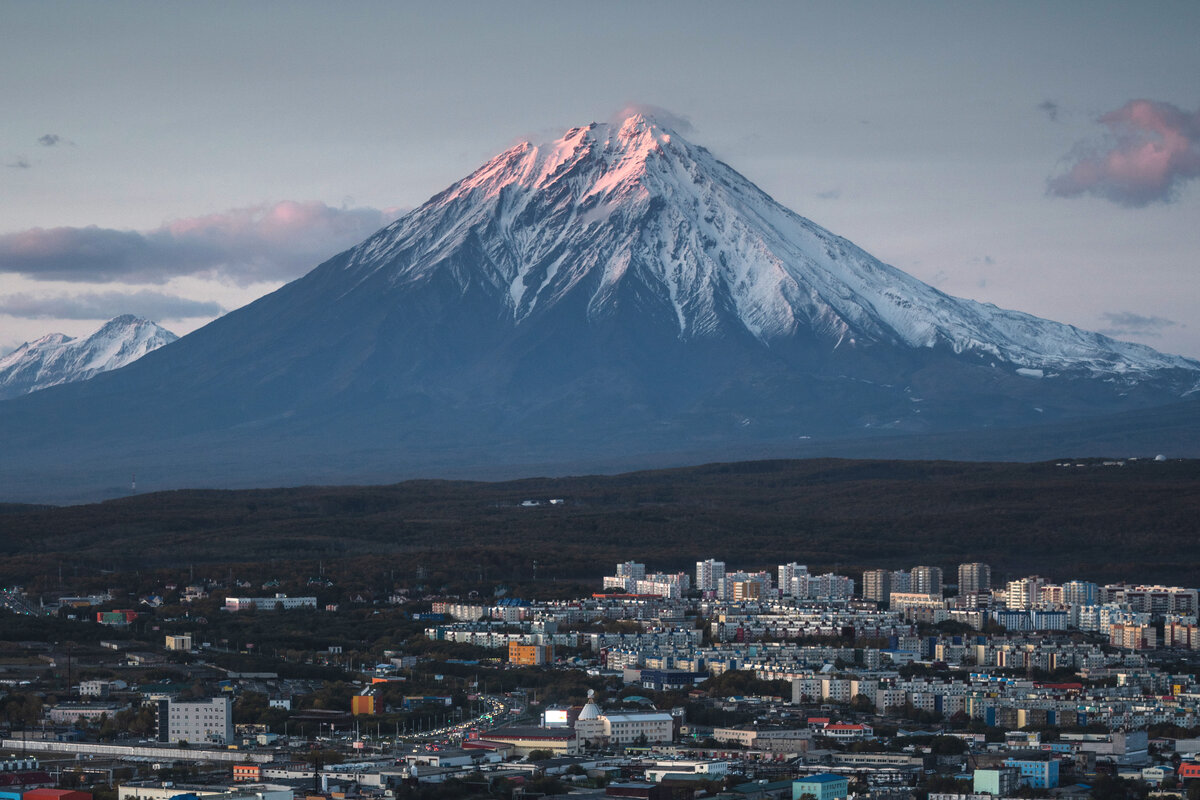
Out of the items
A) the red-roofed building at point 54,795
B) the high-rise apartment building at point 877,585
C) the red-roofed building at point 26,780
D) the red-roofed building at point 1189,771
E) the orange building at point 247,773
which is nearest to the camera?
the red-roofed building at point 54,795

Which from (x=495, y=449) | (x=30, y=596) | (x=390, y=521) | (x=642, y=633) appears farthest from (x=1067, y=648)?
(x=495, y=449)

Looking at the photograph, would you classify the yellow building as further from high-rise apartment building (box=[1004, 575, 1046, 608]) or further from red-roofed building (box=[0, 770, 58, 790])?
high-rise apartment building (box=[1004, 575, 1046, 608])

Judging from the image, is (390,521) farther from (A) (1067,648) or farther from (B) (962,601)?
(A) (1067,648)

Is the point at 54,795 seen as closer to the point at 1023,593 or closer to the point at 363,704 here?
the point at 363,704

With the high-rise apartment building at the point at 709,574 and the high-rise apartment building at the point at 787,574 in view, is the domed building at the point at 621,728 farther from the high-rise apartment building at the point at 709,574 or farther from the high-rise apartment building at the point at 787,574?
the high-rise apartment building at the point at 709,574

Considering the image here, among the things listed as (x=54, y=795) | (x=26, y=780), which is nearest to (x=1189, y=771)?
(x=54, y=795)

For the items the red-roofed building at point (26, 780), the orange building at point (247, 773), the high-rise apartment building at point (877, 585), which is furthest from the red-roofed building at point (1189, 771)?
the high-rise apartment building at point (877, 585)
